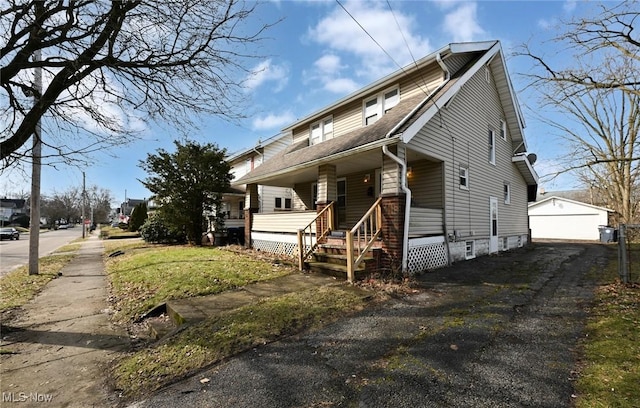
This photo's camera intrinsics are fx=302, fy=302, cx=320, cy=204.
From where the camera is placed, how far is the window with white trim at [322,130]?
14547mm

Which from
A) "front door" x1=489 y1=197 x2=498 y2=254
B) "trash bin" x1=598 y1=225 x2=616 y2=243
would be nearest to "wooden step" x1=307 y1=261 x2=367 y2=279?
"front door" x1=489 y1=197 x2=498 y2=254

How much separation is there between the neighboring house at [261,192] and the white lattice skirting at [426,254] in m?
12.0

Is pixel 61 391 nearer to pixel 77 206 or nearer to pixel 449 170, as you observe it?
pixel 449 170

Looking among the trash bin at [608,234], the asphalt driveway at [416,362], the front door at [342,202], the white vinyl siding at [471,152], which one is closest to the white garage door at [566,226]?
the trash bin at [608,234]

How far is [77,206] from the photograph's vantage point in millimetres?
81875

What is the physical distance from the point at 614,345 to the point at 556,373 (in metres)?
1.36

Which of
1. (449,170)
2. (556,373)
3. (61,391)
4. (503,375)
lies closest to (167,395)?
(61,391)

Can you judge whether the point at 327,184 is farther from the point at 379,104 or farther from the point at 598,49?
the point at 598,49

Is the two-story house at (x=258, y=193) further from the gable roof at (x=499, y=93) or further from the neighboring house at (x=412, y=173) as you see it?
the gable roof at (x=499, y=93)

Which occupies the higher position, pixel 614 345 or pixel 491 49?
pixel 491 49

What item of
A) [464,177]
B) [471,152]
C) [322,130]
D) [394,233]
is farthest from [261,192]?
[394,233]

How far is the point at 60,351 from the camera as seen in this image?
14.8ft

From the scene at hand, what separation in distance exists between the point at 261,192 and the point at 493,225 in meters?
13.7

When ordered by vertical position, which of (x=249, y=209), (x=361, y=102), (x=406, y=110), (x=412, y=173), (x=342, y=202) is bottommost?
(x=249, y=209)
